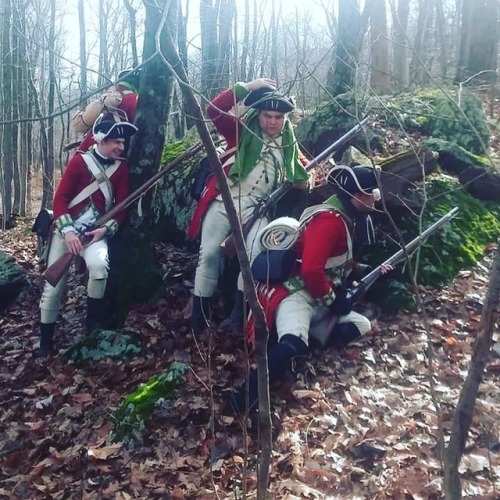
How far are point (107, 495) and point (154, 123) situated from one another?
12.6ft

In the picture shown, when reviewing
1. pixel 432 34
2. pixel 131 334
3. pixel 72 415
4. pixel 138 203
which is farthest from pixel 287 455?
pixel 432 34

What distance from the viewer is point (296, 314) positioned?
4.71m

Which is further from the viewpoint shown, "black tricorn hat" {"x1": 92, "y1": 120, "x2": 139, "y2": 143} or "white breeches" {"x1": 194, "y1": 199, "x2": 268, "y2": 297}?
"black tricorn hat" {"x1": 92, "y1": 120, "x2": 139, "y2": 143}

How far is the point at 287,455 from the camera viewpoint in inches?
163

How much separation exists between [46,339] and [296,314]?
2.85 m

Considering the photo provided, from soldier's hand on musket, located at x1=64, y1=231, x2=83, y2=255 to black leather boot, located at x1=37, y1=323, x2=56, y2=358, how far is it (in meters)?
0.88

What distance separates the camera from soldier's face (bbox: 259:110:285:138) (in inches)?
215

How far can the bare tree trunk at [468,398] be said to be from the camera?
7.47 feet

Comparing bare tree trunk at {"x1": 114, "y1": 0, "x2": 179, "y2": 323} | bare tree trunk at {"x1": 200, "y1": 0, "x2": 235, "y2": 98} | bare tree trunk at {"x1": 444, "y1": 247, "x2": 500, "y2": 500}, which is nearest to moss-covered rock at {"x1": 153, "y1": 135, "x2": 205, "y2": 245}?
bare tree trunk at {"x1": 114, "y1": 0, "x2": 179, "y2": 323}

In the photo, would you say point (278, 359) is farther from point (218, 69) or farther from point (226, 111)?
point (218, 69)

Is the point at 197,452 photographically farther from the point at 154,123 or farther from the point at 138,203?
the point at 154,123

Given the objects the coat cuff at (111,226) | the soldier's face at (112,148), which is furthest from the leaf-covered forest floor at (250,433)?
the soldier's face at (112,148)

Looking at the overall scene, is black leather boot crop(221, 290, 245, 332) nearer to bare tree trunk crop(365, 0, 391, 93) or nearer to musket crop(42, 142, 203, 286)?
musket crop(42, 142, 203, 286)

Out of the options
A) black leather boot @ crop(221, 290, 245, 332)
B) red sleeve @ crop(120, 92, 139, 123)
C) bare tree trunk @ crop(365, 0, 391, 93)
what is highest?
bare tree trunk @ crop(365, 0, 391, 93)
